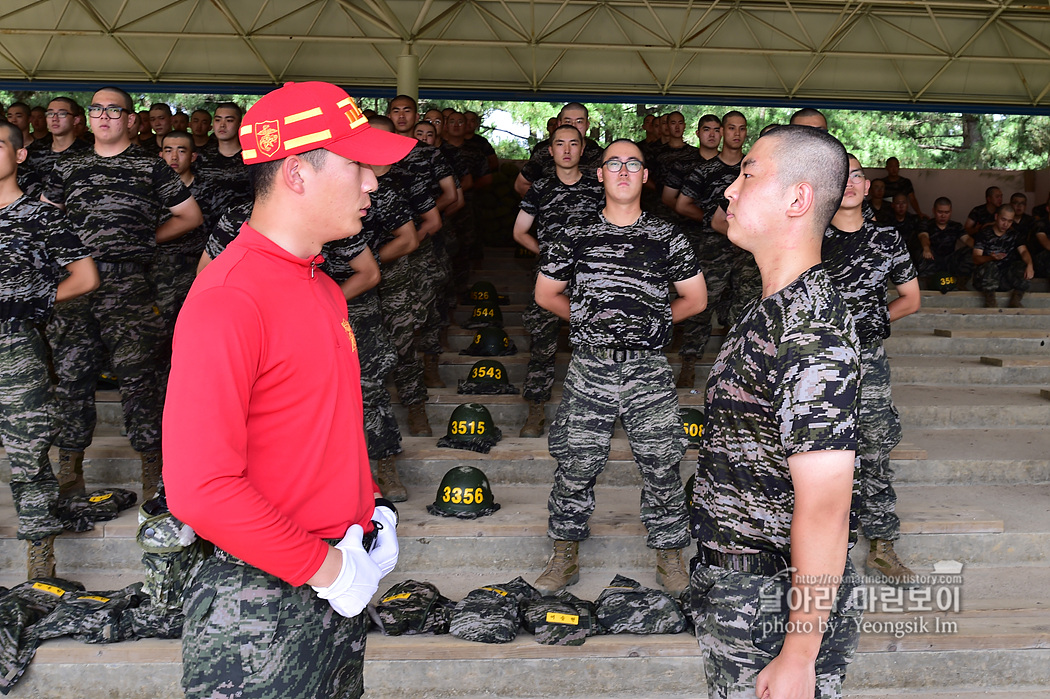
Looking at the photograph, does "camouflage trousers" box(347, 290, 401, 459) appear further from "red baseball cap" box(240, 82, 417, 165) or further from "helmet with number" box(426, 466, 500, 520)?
"red baseball cap" box(240, 82, 417, 165)

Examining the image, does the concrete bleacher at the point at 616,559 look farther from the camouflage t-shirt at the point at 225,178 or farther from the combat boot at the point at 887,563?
the camouflage t-shirt at the point at 225,178

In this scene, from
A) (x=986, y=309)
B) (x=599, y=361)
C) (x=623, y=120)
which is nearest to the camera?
(x=599, y=361)

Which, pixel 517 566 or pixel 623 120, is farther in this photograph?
pixel 623 120

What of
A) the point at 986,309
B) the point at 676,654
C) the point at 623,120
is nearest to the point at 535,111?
the point at 623,120

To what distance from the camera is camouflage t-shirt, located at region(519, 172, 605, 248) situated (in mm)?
5363

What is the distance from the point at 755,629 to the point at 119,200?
3.97 metres

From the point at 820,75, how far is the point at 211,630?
13.2 meters

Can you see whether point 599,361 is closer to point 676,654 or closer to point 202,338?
point 676,654

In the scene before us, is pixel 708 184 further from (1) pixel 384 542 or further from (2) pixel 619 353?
(1) pixel 384 542

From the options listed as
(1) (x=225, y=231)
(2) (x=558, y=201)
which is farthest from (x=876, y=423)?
(1) (x=225, y=231)

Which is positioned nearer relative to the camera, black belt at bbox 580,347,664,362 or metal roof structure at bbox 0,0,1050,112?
black belt at bbox 580,347,664,362

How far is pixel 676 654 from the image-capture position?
3574mm

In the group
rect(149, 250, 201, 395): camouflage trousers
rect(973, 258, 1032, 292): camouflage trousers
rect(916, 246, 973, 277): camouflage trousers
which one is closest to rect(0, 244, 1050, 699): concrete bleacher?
rect(149, 250, 201, 395): camouflage trousers

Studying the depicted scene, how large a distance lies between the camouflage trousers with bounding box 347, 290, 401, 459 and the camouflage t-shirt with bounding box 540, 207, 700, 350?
1139 mm
